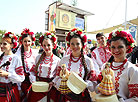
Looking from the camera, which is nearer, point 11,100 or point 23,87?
point 11,100

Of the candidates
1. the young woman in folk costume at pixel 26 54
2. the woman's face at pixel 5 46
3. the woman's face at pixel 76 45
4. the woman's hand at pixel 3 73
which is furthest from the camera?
the young woman in folk costume at pixel 26 54

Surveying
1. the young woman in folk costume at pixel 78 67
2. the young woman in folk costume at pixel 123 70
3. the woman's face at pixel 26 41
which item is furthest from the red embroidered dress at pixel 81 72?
the woman's face at pixel 26 41

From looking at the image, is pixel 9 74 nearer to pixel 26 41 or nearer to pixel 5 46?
pixel 5 46

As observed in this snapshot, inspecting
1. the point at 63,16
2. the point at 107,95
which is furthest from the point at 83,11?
the point at 107,95

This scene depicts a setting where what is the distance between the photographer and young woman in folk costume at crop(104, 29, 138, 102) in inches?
59.2

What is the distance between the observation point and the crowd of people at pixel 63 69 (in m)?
1.62

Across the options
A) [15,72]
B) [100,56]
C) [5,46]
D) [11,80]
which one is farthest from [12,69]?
[100,56]

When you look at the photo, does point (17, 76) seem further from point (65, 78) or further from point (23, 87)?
point (65, 78)

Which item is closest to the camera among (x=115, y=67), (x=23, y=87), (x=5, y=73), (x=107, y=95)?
(x=107, y=95)

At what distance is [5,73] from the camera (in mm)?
2133

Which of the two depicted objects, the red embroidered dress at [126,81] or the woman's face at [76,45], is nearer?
the red embroidered dress at [126,81]

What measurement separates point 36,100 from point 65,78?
0.88 meters

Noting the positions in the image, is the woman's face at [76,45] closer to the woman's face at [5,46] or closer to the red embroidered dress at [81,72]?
the red embroidered dress at [81,72]

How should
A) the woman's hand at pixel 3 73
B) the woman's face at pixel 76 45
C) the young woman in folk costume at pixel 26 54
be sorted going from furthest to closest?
the young woman in folk costume at pixel 26 54, the woman's face at pixel 76 45, the woman's hand at pixel 3 73
